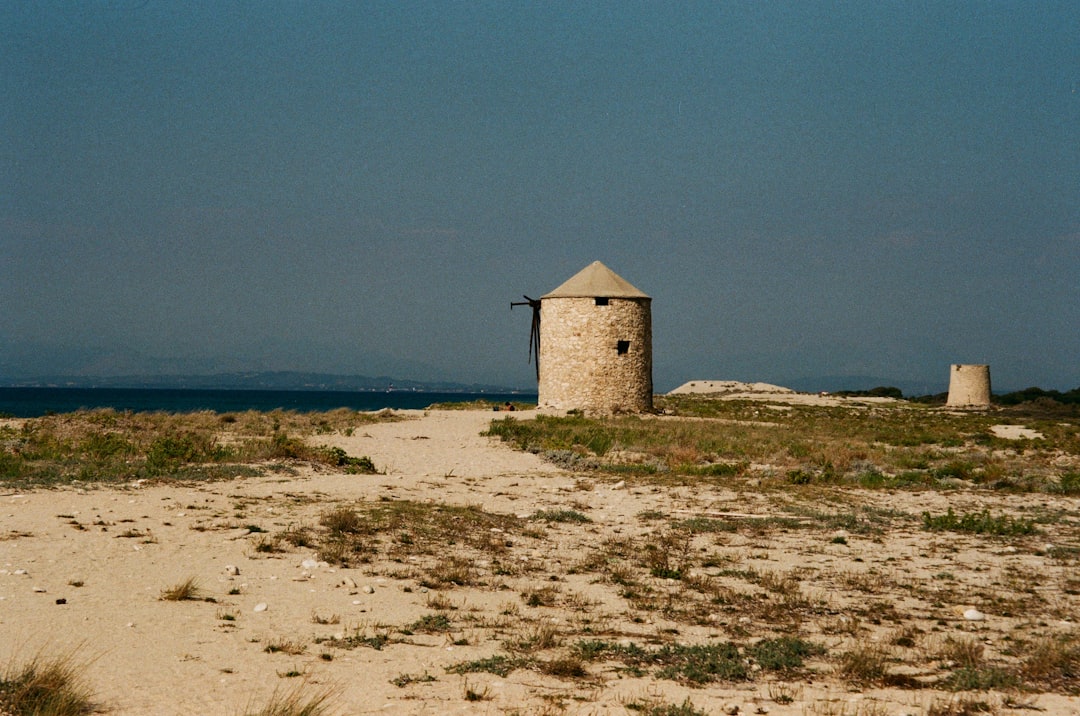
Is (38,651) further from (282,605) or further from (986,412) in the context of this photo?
(986,412)

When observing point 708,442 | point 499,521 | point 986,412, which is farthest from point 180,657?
point 986,412

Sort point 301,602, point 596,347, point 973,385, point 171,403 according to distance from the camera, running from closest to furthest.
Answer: point 301,602
point 596,347
point 973,385
point 171,403

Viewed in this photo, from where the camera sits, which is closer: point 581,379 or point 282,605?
point 282,605

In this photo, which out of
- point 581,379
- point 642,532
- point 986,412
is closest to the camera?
point 642,532

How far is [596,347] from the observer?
35156mm

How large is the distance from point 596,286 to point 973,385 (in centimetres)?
2752

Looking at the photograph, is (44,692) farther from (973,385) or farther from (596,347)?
(973,385)

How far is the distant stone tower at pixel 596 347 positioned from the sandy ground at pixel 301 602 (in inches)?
779

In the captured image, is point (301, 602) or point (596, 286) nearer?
point (301, 602)

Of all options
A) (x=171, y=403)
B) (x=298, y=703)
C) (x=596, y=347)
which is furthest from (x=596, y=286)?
(x=171, y=403)

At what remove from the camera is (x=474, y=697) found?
6051 millimetres

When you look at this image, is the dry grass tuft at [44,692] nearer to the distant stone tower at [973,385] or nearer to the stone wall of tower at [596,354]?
the stone wall of tower at [596,354]

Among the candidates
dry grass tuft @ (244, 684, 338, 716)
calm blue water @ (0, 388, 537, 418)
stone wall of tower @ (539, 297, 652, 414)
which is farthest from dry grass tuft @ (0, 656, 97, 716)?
calm blue water @ (0, 388, 537, 418)

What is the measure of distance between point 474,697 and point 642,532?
6727 mm
